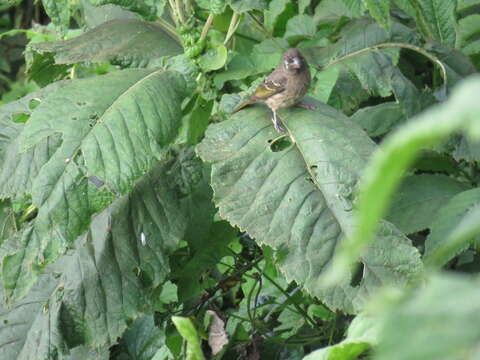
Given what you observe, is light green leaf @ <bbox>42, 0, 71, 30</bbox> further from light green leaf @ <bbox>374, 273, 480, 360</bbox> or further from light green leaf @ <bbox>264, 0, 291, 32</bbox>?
light green leaf @ <bbox>374, 273, 480, 360</bbox>

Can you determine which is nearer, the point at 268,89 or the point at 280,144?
the point at 280,144

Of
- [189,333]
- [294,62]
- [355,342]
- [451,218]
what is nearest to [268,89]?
[294,62]

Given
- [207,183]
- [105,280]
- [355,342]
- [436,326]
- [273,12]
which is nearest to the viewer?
[436,326]

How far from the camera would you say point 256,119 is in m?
2.41

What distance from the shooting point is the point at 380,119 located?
2.80 metres

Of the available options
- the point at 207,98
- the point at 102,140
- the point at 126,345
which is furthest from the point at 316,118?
the point at 126,345

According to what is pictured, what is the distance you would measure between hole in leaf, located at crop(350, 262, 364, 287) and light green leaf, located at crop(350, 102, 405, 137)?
0.86 metres

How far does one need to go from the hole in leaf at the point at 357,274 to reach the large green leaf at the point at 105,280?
0.66m

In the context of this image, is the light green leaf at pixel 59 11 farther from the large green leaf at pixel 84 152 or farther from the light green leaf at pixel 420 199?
the light green leaf at pixel 420 199

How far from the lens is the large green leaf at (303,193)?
6.48 ft

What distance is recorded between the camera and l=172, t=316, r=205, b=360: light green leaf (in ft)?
4.89

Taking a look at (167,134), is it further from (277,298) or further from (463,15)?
(463,15)

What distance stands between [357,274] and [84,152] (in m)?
0.82

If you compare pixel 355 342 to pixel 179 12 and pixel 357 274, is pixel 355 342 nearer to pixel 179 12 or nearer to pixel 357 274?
pixel 357 274
